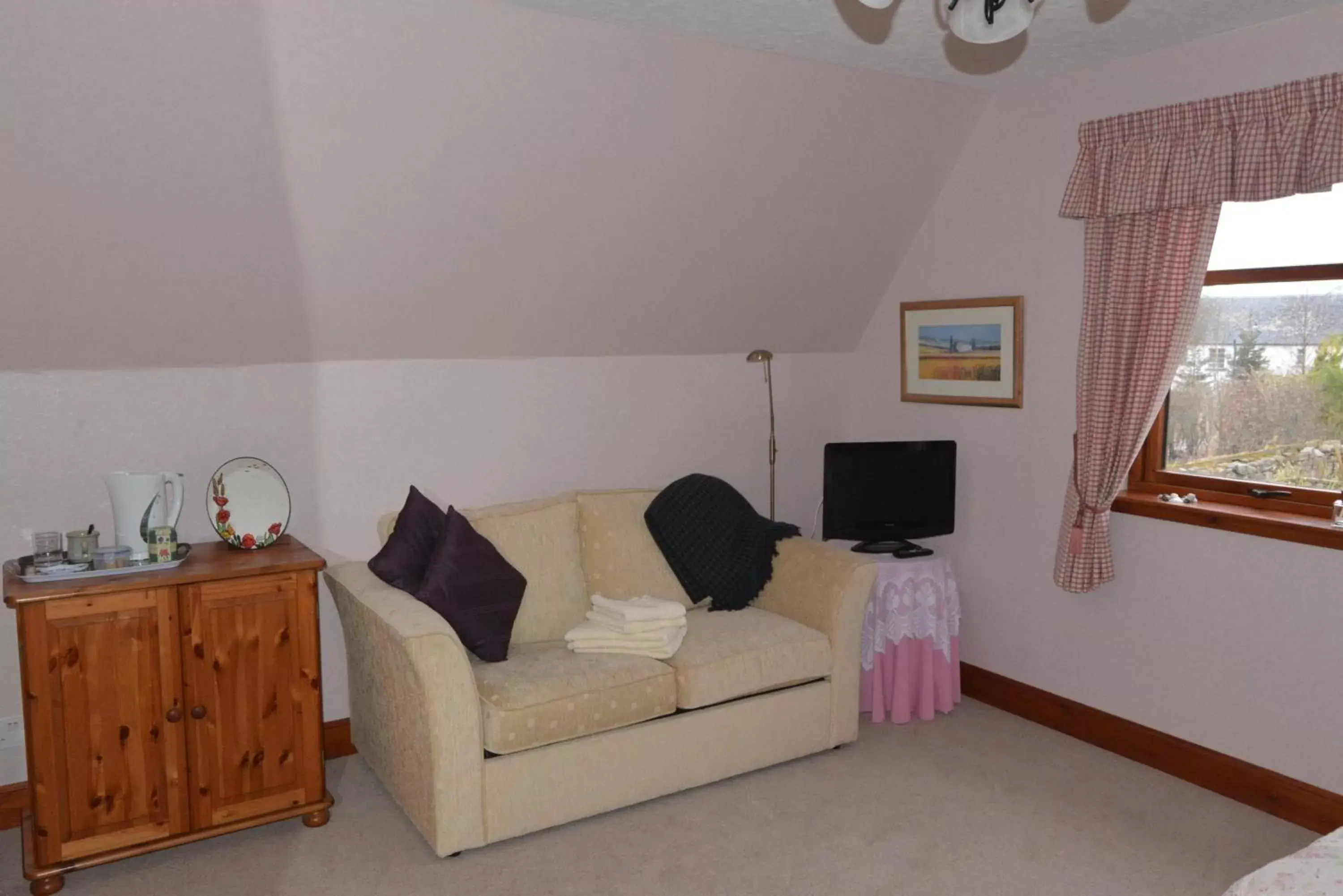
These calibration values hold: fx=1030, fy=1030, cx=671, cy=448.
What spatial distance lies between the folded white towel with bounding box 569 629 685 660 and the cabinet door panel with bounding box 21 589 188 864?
123 centimetres

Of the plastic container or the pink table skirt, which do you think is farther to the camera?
the pink table skirt

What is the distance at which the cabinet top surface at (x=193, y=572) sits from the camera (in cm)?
281

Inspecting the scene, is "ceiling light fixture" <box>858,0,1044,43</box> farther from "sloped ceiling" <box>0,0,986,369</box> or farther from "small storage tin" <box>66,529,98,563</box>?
"small storage tin" <box>66,529,98,563</box>

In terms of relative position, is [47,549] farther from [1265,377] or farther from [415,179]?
[1265,377]

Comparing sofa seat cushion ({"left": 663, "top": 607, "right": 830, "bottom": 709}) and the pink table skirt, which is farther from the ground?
sofa seat cushion ({"left": 663, "top": 607, "right": 830, "bottom": 709})

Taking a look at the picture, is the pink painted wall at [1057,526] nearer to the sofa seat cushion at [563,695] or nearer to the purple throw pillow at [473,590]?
the sofa seat cushion at [563,695]

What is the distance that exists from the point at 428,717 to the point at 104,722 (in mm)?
903

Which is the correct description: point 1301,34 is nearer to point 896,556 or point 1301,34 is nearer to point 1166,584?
point 1166,584

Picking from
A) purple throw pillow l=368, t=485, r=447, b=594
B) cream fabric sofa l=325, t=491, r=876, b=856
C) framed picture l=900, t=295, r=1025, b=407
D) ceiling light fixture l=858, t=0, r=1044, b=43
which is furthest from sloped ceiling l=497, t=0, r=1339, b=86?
cream fabric sofa l=325, t=491, r=876, b=856

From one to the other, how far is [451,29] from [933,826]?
282 cm


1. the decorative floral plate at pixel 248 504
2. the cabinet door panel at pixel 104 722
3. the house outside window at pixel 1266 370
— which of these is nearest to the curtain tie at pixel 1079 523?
the house outside window at pixel 1266 370

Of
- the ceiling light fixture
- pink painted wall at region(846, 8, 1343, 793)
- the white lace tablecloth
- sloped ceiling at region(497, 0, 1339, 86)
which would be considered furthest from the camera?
the white lace tablecloth

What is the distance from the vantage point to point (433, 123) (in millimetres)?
3143

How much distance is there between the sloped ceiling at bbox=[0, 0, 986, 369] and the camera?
2.75 m
